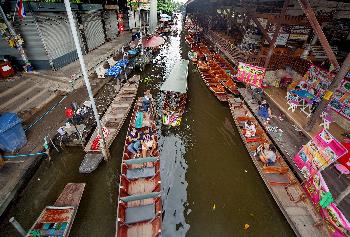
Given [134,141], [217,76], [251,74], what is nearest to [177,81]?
[251,74]

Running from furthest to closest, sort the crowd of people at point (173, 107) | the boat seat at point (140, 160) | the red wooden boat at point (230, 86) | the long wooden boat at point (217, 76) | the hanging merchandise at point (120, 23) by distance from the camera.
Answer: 1. the hanging merchandise at point (120, 23)
2. the long wooden boat at point (217, 76)
3. the red wooden boat at point (230, 86)
4. the crowd of people at point (173, 107)
5. the boat seat at point (140, 160)

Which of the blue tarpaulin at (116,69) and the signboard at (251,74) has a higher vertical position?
the signboard at (251,74)

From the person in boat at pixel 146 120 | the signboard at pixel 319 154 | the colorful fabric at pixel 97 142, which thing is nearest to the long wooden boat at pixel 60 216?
the colorful fabric at pixel 97 142

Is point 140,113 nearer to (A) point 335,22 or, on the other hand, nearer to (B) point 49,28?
(B) point 49,28

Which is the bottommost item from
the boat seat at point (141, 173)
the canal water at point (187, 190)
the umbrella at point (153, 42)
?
the canal water at point (187, 190)

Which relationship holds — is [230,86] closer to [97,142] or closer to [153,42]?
[153,42]

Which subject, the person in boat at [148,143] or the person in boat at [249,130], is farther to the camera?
the person in boat at [249,130]

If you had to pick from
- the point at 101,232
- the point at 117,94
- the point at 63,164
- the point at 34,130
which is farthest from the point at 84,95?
the point at 101,232

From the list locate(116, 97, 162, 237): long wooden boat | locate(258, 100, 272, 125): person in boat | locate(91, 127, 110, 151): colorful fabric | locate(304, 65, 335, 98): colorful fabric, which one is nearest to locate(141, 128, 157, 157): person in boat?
locate(116, 97, 162, 237): long wooden boat

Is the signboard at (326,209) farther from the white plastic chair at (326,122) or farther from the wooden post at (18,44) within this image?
the wooden post at (18,44)
